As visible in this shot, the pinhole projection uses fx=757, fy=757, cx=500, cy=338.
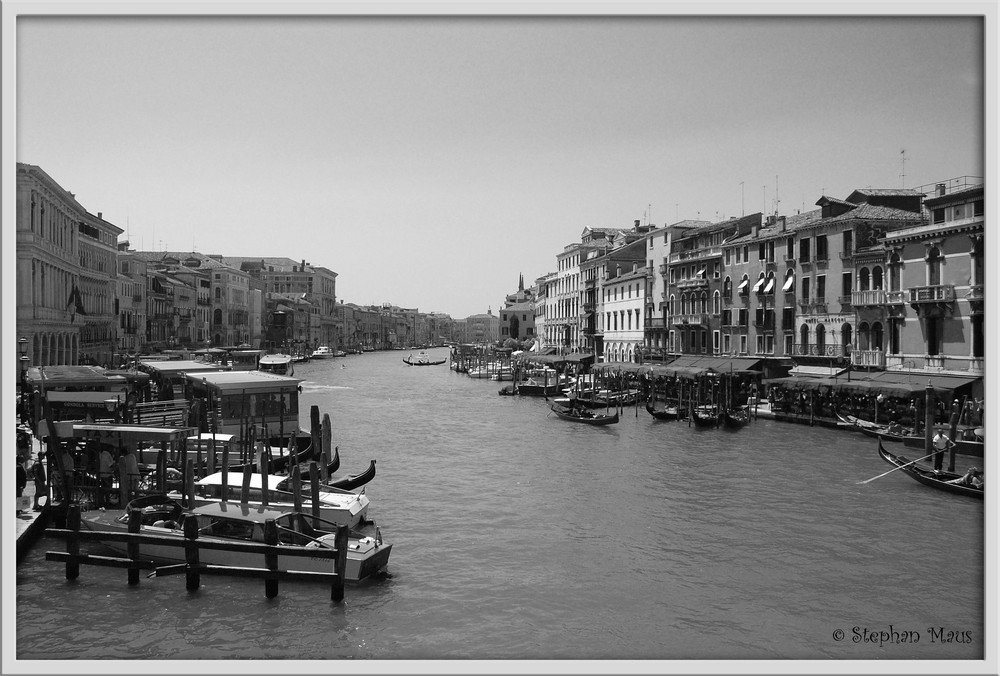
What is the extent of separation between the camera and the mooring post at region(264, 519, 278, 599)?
786 cm

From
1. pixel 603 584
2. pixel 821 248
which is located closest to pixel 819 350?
pixel 821 248

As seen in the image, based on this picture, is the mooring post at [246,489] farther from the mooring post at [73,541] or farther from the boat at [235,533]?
the mooring post at [73,541]

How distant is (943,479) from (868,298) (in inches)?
421

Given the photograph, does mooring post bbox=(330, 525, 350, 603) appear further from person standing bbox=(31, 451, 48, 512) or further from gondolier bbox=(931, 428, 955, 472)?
gondolier bbox=(931, 428, 955, 472)

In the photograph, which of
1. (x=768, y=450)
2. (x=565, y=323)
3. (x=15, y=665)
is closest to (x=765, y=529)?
(x=768, y=450)

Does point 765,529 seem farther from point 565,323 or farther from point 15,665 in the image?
point 565,323

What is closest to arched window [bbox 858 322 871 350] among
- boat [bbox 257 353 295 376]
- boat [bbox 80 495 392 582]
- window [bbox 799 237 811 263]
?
window [bbox 799 237 811 263]

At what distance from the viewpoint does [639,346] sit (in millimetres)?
35938

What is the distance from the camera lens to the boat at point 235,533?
8328 millimetres

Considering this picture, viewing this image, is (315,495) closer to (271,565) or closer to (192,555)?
(271,565)

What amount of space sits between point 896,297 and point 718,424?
5.97m

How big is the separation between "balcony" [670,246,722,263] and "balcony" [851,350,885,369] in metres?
8.76

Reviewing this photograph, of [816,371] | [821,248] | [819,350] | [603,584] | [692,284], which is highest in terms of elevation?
[821,248]

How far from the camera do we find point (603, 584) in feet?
27.7
